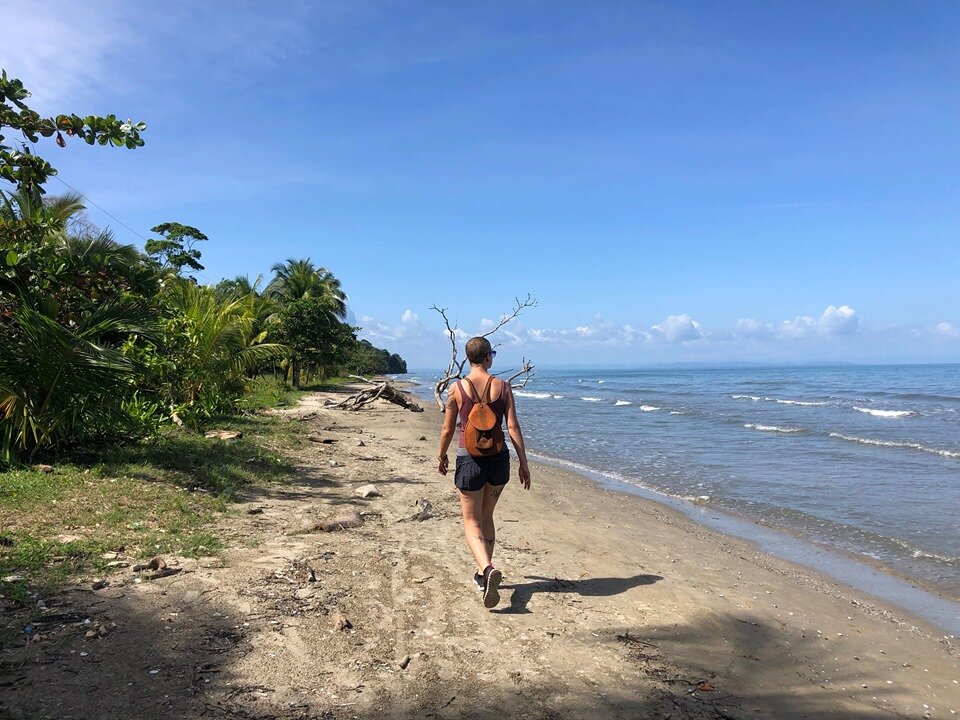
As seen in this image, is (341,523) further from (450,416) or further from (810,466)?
(810,466)

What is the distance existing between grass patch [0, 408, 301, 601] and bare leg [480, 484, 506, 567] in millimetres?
2086

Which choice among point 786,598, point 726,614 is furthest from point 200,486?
point 786,598

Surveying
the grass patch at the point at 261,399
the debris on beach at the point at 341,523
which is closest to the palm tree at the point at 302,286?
the grass patch at the point at 261,399

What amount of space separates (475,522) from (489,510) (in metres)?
0.16

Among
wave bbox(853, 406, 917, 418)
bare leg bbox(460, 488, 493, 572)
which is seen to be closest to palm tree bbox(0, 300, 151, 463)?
bare leg bbox(460, 488, 493, 572)

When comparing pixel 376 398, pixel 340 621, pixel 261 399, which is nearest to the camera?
pixel 340 621

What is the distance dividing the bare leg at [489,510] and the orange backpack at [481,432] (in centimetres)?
30

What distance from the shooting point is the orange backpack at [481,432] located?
14.2 ft

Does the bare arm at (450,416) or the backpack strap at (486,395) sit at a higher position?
the backpack strap at (486,395)

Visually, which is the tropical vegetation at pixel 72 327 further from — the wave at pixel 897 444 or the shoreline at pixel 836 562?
the wave at pixel 897 444

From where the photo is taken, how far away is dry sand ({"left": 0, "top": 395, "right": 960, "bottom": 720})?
9.91ft

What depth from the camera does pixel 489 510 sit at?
463cm

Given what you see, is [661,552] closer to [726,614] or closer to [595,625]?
[726,614]

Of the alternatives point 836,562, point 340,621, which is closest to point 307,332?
point 836,562
